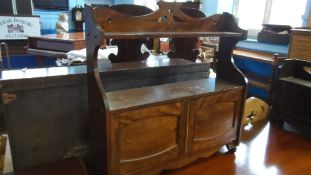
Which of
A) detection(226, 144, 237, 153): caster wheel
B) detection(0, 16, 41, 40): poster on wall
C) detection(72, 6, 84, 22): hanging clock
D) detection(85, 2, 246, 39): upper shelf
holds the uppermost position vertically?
detection(72, 6, 84, 22): hanging clock

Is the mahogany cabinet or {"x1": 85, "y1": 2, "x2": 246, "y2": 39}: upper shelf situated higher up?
{"x1": 85, "y1": 2, "x2": 246, "y2": 39}: upper shelf

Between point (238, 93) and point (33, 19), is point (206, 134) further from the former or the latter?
point (33, 19)

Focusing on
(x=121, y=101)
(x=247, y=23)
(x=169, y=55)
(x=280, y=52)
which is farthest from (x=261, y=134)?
(x=247, y=23)

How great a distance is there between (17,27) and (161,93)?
4.68m

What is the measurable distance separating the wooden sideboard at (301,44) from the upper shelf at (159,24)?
112 centimetres

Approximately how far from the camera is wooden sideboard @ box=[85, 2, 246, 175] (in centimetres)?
111

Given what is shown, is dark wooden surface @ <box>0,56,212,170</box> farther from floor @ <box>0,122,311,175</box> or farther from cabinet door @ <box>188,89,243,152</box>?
floor @ <box>0,122,311,175</box>

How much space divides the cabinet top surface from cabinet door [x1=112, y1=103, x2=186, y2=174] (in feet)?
0.13

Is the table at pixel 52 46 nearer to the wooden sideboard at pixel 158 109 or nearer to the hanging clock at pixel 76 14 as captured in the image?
the wooden sideboard at pixel 158 109

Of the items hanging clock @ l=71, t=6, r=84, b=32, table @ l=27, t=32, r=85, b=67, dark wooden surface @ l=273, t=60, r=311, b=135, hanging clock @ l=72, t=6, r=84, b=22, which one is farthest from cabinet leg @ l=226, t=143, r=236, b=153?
hanging clock @ l=72, t=6, r=84, b=22

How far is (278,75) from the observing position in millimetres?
2012

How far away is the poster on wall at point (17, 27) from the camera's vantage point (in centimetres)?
479

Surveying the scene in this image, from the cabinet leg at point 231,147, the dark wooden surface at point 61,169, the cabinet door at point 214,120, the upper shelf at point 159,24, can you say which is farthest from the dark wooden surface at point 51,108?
the cabinet leg at point 231,147

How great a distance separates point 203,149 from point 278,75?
1.01 m
